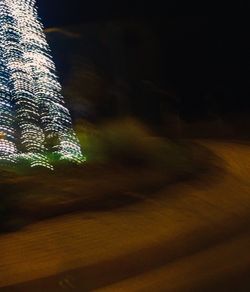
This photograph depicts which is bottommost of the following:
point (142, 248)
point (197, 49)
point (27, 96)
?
point (142, 248)

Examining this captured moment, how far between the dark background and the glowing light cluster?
1045 cm

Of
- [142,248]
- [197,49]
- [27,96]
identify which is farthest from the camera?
[197,49]

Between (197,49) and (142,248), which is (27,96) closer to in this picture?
(142,248)

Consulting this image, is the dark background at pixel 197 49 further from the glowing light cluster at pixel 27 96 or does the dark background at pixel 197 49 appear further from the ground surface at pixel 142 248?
the ground surface at pixel 142 248

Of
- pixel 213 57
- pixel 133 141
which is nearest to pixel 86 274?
pixel 133 141

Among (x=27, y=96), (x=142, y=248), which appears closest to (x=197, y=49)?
(x=27, y=96)

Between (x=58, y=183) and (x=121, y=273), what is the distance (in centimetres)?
334

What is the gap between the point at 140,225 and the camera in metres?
8.98

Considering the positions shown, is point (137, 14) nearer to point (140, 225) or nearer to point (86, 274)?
point (140, 225)

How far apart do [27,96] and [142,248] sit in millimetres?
4991

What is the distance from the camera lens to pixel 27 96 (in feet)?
40.4

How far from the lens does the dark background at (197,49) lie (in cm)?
2369

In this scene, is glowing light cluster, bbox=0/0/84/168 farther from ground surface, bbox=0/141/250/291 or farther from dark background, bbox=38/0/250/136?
dark background, bbox=38/0/250/136

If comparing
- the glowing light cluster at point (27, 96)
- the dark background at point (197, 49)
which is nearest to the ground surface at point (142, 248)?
the glowing light cluster at point (27, 96)
